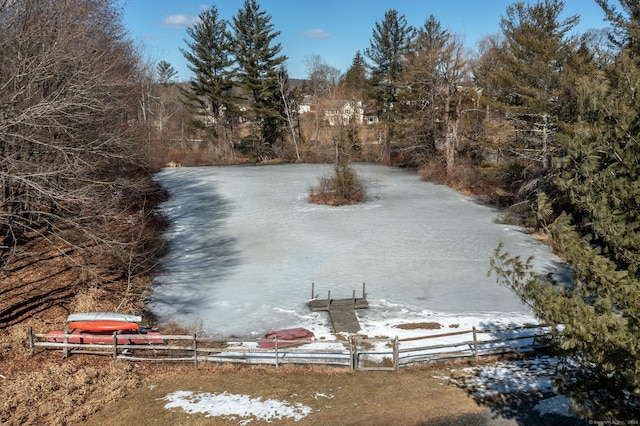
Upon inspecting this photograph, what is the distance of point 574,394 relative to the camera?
5172mm

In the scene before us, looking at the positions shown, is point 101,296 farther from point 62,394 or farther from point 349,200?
point 349,200

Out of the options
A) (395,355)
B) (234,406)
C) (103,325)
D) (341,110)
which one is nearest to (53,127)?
(103,325)

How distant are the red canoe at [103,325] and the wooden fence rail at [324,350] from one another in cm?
47

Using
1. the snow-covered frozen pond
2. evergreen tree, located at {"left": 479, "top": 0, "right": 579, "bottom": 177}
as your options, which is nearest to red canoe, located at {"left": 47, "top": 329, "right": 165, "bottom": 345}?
the snow-covered frozen pond

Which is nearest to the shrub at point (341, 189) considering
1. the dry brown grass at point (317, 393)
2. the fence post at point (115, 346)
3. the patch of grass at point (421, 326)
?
the patch of grass at point (421, 326)

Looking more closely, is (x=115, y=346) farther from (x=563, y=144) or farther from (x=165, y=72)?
(x=165, y=72)

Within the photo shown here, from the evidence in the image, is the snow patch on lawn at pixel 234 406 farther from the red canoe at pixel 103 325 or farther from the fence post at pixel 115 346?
the red canoe at pixel 103 325

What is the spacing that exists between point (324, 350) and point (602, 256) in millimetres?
7968

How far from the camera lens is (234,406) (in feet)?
32.0

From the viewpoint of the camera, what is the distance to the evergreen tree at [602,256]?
4383 millimetres

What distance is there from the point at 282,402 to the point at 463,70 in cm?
3761

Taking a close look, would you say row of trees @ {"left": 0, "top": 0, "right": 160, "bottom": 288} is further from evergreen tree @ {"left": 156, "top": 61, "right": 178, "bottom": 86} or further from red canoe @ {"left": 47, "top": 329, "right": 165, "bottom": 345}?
evergreen tree @ {"left": 156, "top": 61, "right": 178, "bottom": 86}

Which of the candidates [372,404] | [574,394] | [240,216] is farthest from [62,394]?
[240,216]

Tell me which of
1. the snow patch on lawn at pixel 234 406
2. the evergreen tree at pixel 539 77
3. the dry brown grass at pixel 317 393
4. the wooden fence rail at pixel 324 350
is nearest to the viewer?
the dry brown grass at pixel 317 393
